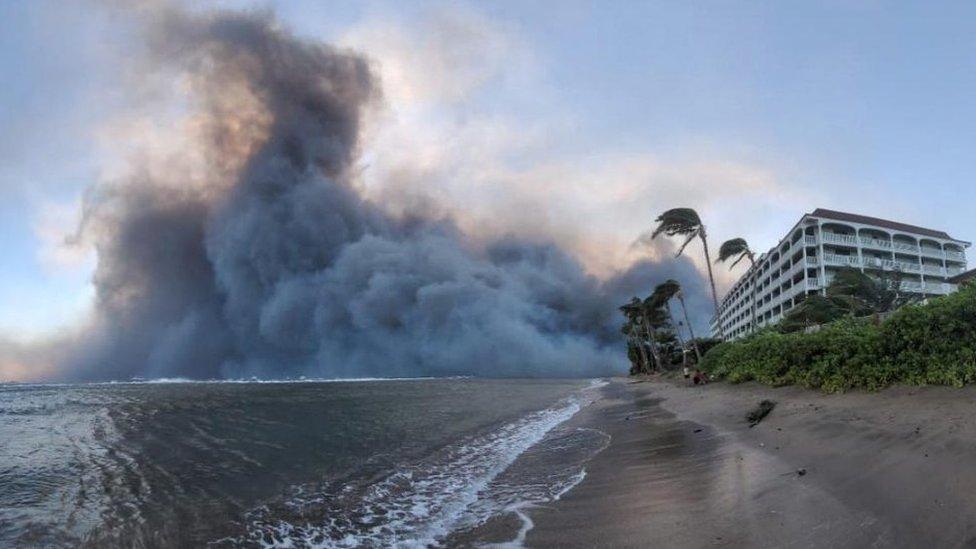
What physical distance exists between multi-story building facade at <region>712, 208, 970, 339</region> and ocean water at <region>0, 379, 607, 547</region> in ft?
204

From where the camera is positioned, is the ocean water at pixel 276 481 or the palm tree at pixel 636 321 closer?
the ocean water at pixel 276 481

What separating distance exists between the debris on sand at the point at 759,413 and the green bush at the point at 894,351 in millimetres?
1534

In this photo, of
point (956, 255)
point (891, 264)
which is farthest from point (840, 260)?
point (956, 255)

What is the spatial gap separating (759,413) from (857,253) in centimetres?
7442

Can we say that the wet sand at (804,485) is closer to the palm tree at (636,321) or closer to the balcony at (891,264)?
the balcony at (891,264)

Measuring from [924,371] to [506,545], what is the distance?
32.6 feet

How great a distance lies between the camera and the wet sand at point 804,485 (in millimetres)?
5289

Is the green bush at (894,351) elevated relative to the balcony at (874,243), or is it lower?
lower

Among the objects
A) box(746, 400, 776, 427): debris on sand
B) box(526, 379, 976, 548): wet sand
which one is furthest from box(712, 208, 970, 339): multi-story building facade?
box(526, 379, 976, 548): wet sand

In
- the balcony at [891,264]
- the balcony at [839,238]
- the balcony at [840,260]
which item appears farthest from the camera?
the balcony at [839,238]

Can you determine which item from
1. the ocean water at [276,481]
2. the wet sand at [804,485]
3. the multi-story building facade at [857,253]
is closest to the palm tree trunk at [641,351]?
the multi-story building facade at [857,253]

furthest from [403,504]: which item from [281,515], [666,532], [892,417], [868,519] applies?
[892,417]

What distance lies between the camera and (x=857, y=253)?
73.0 metres

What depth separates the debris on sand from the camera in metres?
13.4
